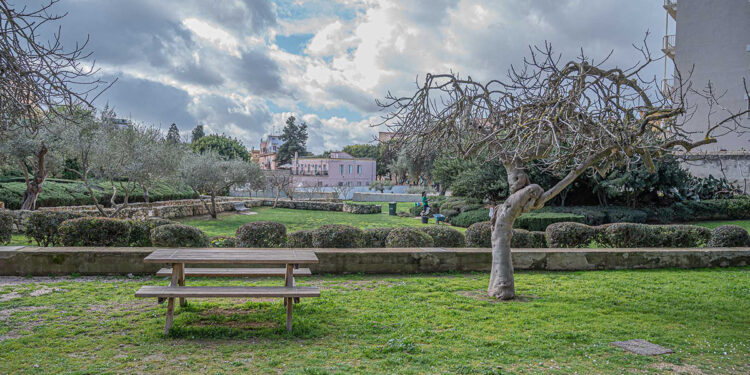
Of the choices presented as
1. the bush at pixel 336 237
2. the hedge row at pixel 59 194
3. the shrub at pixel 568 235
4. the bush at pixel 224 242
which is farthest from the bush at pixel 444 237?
the hedge row at pixel 59 194

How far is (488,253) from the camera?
344 inches

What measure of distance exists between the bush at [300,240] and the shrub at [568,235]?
489 cm

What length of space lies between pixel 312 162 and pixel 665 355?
80.7 metres

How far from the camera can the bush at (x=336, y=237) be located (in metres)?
8.80

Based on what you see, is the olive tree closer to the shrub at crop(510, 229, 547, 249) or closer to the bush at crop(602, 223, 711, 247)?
the shrub at crop(510, 229, 547, 249)

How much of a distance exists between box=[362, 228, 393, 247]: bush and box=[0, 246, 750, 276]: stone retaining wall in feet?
2.71

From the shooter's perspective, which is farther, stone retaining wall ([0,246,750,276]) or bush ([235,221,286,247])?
bush ([235,221,286,247])

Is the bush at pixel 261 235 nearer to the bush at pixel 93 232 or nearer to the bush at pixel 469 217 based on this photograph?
the bush at pixel 93 232

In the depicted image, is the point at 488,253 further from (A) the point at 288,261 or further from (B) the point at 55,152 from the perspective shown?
(B) the point at 55,152

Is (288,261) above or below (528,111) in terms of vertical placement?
below

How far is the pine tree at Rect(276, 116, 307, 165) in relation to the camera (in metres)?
93.4

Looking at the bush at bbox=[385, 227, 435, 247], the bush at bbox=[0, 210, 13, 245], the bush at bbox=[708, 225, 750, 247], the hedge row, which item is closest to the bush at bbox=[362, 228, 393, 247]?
the bush at bbox=[385, 227, 435, 247]

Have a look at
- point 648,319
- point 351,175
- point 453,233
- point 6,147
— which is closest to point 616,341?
point 648,319

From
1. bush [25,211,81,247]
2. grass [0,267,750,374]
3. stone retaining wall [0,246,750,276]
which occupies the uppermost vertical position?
bush [25,211,81,247]
